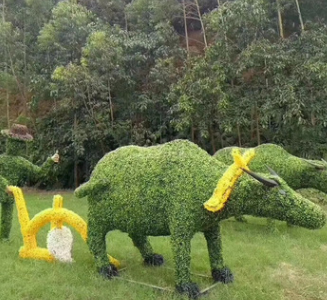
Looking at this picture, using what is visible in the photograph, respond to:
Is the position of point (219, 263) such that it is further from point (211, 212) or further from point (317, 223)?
point (317, 223)

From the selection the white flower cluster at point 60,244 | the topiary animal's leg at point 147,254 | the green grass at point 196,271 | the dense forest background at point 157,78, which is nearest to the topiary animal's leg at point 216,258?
the green grass at point 196,271

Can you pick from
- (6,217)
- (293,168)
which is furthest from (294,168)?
(6,217)

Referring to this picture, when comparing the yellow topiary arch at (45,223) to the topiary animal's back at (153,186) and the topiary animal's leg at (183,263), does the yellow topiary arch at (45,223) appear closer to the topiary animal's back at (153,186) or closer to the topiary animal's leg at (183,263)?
the topiary animal's back at (153,186)

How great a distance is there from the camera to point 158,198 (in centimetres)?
496

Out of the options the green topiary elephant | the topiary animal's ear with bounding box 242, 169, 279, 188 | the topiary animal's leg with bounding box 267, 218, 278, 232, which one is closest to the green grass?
the topiary animal's leg with bounding box 267, 218, 278, 232

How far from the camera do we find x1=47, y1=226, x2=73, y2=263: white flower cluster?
19.7ft

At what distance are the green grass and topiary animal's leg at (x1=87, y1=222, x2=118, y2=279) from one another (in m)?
0.12

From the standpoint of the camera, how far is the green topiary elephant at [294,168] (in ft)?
25.5

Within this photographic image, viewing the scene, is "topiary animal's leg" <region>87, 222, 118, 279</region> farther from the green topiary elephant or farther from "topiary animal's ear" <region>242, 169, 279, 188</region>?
the green topiary elephant

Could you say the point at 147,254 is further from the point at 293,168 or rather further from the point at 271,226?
the point at 293,168

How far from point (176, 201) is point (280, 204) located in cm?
104

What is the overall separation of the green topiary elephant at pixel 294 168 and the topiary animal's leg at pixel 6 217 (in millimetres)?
3853

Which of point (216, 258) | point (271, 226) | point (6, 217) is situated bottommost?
point (271, 226)

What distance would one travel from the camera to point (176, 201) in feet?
15.8
